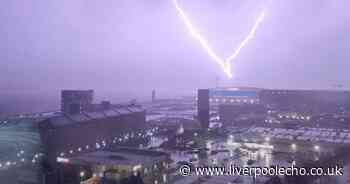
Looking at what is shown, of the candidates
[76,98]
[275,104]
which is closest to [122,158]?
[76,98]

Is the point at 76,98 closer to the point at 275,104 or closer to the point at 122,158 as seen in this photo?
the point at 122,158

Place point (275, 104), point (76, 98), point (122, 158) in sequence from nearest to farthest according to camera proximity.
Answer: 1. point (122, 158)
2. point (76, 98)
3. point (275, 104)

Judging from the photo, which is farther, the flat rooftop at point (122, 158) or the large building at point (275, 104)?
the large building at point (275, 104)

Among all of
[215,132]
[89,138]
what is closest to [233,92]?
[215,132]

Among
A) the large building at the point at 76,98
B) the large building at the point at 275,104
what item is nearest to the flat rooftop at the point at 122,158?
the large building at the point at 76,98

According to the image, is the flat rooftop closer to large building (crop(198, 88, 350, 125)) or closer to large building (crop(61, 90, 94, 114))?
large building (crop(61, 90, 94, 114))

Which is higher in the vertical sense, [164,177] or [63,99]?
[63,99]

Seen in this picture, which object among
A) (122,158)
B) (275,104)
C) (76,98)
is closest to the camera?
(122,158)

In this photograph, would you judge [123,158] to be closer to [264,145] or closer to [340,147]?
[264,145]

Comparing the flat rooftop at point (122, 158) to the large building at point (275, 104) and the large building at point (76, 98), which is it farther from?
the large building at point (275, 104)

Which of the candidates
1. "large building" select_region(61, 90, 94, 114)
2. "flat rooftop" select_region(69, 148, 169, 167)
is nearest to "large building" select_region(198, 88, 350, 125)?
"large building" select_region(61, 90, 94, 114)

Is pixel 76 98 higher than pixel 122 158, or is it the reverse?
pixel 76 98
